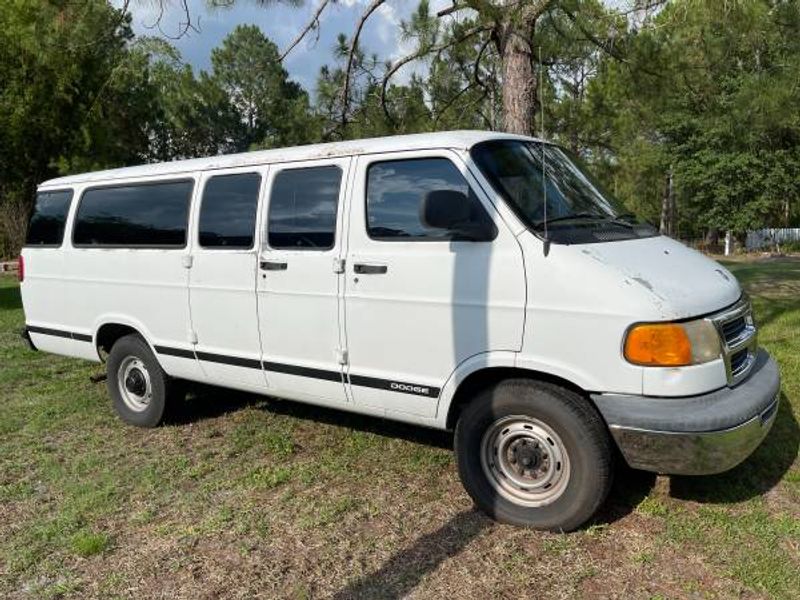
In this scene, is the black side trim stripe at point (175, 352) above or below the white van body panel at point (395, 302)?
below

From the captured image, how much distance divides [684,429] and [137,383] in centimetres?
431

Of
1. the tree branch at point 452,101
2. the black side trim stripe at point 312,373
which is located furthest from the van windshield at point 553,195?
the tree branch at point 452,101

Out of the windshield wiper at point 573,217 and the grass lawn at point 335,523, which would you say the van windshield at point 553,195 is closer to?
the windshield wiper at point 573,217

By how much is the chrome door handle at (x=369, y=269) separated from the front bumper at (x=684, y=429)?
1.40 metres

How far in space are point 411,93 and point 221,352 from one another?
273 inches

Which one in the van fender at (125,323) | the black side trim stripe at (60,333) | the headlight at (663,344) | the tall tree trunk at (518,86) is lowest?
the black side trim stripe at (60,333)

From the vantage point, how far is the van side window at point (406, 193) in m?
4.05

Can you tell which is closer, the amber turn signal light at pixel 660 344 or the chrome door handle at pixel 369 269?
the amber turn signal light at pixel 660 344

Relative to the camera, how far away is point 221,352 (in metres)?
5.12

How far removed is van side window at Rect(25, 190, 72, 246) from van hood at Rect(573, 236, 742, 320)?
4596 mm

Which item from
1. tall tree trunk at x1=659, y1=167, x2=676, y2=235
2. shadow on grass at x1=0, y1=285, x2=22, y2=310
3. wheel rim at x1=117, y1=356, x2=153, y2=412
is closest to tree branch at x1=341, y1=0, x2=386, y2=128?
wheel rim at x1=117, y1=356, x2=153, y2=412

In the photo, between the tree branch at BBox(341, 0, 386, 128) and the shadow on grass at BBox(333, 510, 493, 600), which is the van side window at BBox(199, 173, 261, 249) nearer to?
the shadow on grass at BBox(333, 510, 493, 600)

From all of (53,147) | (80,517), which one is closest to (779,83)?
(80,517)

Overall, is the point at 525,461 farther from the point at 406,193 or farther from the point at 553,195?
the point at 406,193
